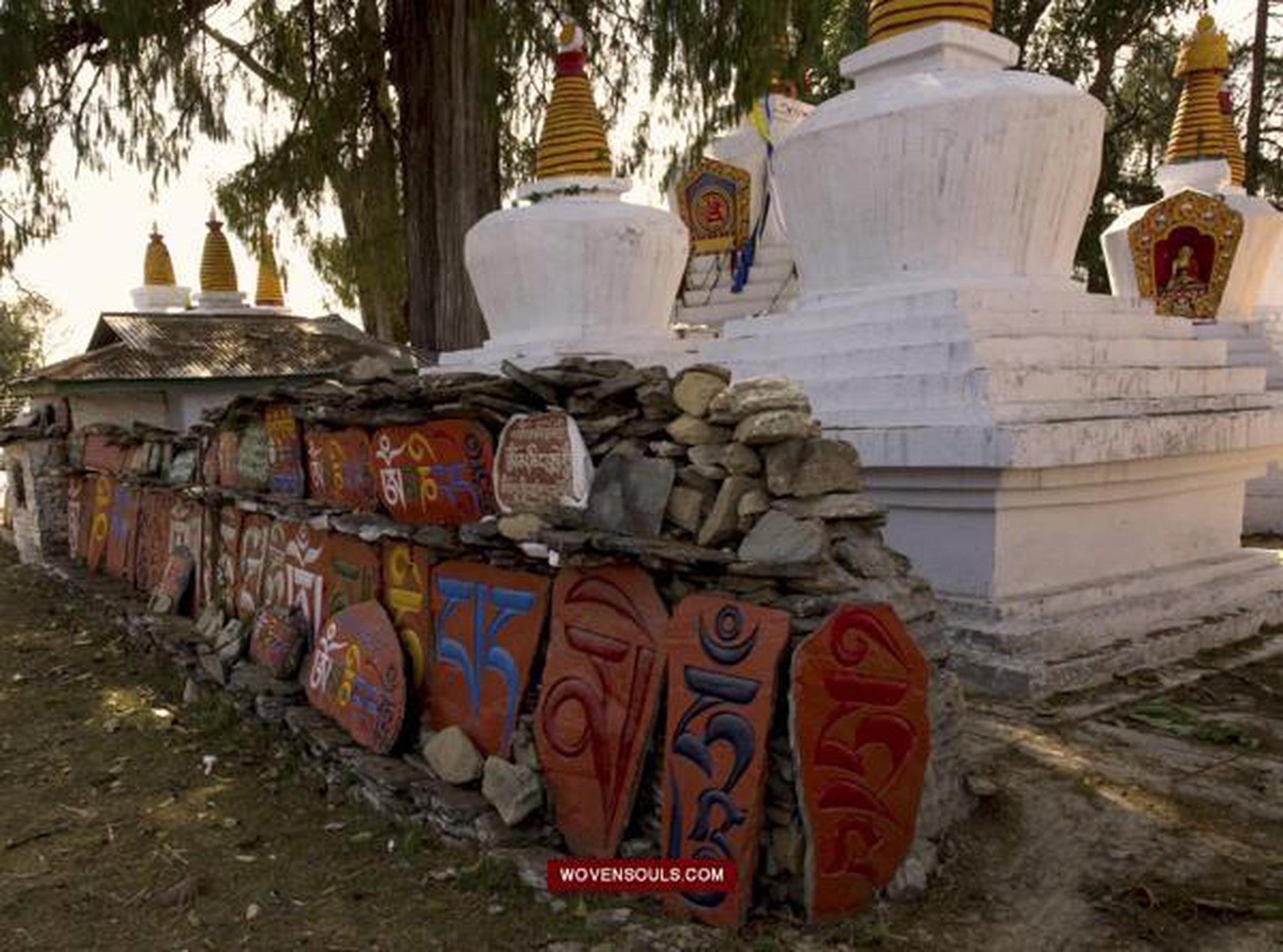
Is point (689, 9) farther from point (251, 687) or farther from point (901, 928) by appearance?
point (901, 928)

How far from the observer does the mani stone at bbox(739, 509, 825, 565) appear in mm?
2838

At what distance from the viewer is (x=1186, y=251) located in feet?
34.2

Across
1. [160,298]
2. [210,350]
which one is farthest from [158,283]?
[210,350]

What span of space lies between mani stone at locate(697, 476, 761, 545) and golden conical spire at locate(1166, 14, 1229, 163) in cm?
1018

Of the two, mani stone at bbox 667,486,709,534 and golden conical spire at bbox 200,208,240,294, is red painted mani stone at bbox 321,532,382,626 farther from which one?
golden conical spire at bbox 200,208,240,294

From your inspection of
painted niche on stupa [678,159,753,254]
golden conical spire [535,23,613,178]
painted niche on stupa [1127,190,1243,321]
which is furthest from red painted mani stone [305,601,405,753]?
painted niche on stupa [1127,190,1243,321]

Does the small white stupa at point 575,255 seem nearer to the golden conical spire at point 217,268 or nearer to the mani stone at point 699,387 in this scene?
the mani stone at point 699,387

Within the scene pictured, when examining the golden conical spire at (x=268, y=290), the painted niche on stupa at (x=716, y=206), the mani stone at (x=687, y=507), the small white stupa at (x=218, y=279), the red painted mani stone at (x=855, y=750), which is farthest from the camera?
the golden conical spire at (x=268, y=290)

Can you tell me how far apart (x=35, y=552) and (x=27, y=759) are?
279 inches

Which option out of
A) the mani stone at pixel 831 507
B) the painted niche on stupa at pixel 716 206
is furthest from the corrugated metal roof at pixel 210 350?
the mani stone at pixel 831 507

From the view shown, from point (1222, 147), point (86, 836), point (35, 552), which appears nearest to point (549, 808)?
point (86, 836)

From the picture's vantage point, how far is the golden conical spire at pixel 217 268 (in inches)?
621

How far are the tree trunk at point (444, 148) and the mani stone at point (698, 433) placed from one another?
23.5ft

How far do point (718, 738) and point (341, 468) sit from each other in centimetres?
295
